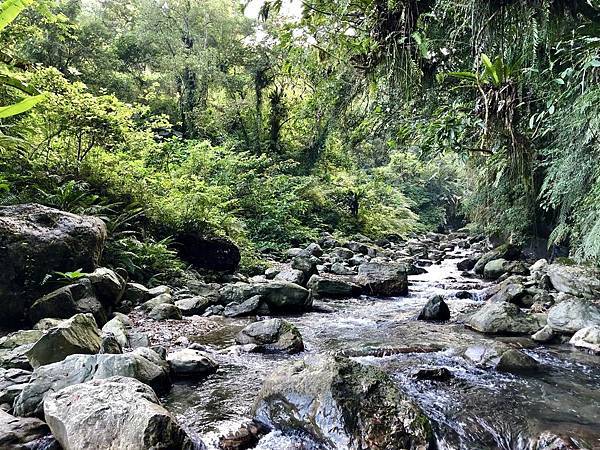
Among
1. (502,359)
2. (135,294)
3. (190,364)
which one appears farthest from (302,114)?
(502,359)

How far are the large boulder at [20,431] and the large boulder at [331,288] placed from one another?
543cm

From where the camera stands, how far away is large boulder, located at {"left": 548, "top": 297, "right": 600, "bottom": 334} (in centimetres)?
474

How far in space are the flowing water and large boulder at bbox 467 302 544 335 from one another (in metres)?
0.21

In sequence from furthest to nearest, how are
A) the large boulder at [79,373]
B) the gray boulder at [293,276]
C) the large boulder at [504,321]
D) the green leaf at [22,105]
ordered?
the gray boulder at [293,276]
the large boulder at [504,321]
the large boulder at [79,373]
the green leaf at [22,105]

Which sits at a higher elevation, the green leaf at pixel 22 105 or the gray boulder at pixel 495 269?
the green leaf at pixel 22 105

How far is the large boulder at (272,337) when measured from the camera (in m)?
4.50

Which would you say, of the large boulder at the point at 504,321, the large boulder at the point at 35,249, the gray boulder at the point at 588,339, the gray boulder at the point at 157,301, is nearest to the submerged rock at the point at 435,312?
the large boulder at the point at 504,321

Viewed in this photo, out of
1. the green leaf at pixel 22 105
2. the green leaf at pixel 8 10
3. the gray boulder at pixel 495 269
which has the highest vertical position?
the green leaf at pixel 8 10

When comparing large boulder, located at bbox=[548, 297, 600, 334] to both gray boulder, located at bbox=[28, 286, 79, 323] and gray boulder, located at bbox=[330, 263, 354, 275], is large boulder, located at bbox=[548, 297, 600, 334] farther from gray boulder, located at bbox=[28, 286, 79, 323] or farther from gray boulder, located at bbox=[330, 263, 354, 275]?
gray boulder, located at bbox=[28, 286, 79, 323]

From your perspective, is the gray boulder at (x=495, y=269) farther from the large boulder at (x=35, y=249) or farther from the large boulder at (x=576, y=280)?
the large boulder at (x=35, y=249)

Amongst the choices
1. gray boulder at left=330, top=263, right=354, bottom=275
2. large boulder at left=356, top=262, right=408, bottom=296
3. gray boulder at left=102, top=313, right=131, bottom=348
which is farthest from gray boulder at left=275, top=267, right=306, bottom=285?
gray boulder at left=102, top=313, right=131, bottom=348

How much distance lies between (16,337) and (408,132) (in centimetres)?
451

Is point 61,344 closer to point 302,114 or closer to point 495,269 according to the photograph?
point 302,114

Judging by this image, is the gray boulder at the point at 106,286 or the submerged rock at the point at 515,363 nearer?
the submerged rock at the point at 515,363
